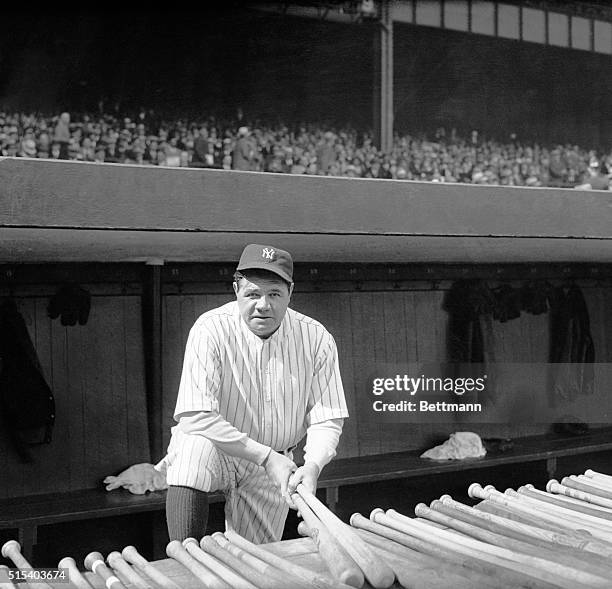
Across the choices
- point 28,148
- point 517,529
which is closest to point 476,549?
point 517,529

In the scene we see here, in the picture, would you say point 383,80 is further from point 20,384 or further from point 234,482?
point 234,482

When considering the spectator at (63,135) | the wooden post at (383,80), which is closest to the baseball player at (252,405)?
the spectator at (63,135)

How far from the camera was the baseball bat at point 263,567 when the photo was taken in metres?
1.42

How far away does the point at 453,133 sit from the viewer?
9.04 meters

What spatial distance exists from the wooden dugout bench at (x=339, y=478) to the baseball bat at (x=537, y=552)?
202cm

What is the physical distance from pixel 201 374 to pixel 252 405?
0.68 ft

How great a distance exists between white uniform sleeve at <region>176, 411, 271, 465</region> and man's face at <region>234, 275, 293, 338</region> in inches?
10.6

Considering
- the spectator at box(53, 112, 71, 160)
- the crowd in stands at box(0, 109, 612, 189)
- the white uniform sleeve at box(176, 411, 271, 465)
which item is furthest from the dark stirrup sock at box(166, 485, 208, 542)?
the spectator at box(53, 112, 71, 160)

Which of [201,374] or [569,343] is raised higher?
[201,374]

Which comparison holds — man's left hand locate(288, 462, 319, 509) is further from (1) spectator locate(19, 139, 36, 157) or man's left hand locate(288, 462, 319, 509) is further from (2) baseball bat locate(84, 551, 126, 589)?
(1) spectator locate(19, 139, 36, 157)

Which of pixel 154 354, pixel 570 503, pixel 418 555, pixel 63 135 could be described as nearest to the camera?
pixel 418 555

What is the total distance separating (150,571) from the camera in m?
1.52

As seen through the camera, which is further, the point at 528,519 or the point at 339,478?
the point at 339,478

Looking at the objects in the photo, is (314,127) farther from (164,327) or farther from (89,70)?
(164,327)
